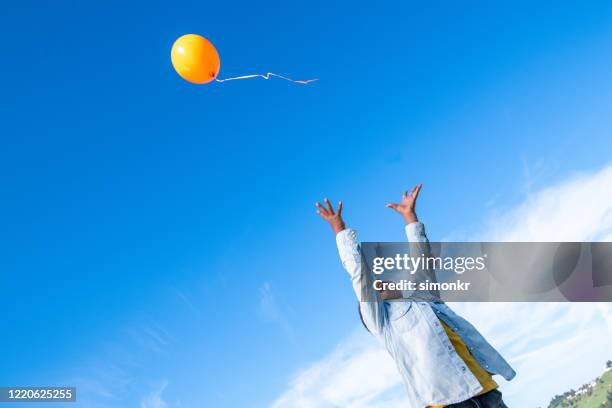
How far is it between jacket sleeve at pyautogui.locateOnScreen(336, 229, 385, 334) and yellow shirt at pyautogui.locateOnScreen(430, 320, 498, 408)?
47 centimetres

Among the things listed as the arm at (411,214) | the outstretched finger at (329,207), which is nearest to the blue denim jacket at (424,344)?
the outstretched finger at (329,207)

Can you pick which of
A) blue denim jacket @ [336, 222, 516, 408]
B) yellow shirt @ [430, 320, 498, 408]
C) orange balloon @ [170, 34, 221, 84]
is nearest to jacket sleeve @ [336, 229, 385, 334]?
blue denim jacket @ [336, 222, 516, 408]

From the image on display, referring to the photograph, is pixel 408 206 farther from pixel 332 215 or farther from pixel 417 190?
pixel 332 215

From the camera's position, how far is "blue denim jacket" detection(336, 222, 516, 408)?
3877mm

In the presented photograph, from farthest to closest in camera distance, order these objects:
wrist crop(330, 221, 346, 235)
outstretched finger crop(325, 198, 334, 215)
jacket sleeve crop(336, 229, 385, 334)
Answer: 1. outstretched finger crop(325, 198, 334, 215)
2. wrist crop(330, 221, 346, 235)
3. jacket sleeve crop(336, 229, 385, 334)

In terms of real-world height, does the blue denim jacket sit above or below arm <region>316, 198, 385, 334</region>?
below

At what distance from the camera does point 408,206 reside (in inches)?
191

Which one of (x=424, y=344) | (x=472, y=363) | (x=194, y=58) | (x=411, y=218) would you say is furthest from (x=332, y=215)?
(x=194, y=58)

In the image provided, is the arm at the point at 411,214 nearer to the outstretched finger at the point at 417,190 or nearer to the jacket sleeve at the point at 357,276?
the outstretched finger at the point at 417,190

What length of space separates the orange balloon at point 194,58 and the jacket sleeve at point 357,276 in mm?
4109

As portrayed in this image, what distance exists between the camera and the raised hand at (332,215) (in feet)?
14.3

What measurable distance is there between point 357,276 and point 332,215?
541 mm

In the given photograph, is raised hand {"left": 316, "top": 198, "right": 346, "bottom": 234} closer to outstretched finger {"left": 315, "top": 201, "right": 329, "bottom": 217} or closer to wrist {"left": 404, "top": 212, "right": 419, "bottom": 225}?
outstretched finger {"left": 315, "top": 201, "right": 329, "bottom": 217}

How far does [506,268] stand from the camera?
298 inches
